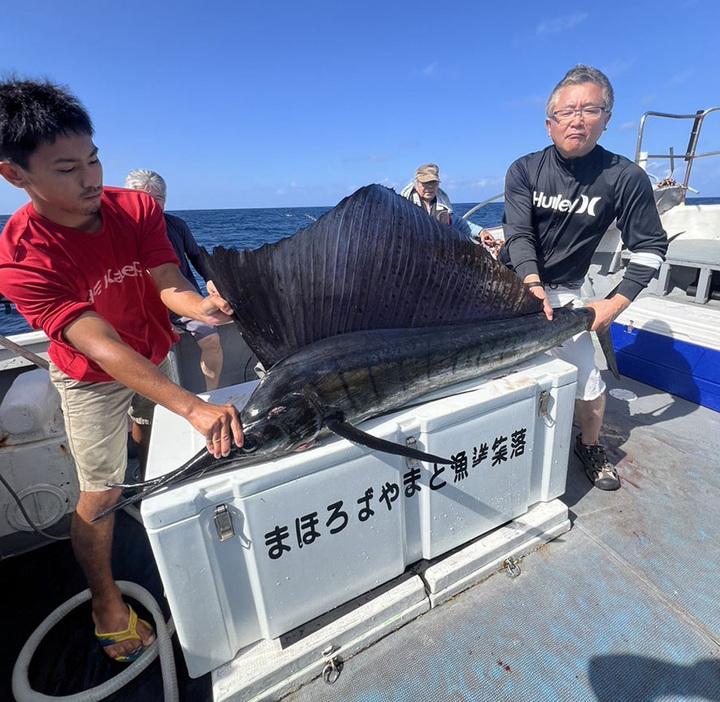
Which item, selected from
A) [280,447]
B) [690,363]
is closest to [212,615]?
[280,447]

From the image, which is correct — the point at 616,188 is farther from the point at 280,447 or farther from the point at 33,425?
the point at 33,425

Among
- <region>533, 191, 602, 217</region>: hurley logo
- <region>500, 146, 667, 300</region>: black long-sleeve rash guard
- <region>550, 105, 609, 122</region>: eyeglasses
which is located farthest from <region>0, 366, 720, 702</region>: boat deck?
<region>550, 105, 609, 122</region>: eyeglasses

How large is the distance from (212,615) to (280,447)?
0.48 metres

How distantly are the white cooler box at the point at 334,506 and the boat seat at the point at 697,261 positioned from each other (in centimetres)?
281

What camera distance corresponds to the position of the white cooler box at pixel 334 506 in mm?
1133

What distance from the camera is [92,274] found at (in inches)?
56.1

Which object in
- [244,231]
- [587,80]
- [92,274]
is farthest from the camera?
[244,231]

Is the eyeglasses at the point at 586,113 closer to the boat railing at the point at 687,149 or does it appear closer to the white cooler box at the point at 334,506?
the white cooler box at the point at 334,506

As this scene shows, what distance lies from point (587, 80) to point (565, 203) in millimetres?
490

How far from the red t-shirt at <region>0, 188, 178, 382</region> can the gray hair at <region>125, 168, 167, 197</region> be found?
57.5 inches

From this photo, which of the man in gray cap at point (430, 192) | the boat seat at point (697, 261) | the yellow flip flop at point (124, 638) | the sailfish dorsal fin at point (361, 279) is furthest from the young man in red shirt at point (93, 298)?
the boat seat at point (697, 261)

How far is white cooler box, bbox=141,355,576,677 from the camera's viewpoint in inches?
44.6

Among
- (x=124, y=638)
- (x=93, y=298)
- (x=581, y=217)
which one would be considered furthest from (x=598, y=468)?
(x=93, y=298)

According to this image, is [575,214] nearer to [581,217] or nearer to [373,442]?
[581,217]
